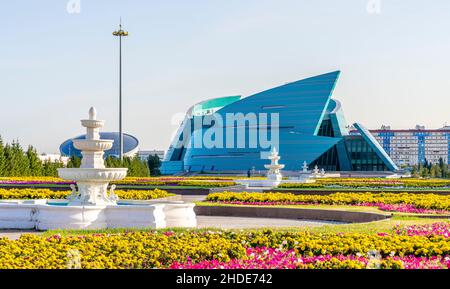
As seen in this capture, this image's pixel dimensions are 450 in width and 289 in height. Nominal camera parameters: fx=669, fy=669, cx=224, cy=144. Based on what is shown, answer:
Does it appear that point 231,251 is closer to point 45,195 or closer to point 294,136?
point 45,195

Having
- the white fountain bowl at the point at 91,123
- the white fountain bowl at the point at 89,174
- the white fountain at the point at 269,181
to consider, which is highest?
the white fountain bowl at the point at 91,123

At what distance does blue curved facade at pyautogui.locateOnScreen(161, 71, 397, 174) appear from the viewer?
89000mm

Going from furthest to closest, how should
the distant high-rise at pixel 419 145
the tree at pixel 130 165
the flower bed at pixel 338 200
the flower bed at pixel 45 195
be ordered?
the distant high-rise at pixel 419 145 < the tree at pixel 130 165 < the flower bed at pixel 45 195 < the flower bed at pixel 338 200

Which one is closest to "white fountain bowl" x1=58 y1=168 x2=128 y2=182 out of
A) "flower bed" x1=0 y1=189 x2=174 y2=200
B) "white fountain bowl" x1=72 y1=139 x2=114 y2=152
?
"white fountain bowl" x1=72 y1=139 x2=114 y2=152

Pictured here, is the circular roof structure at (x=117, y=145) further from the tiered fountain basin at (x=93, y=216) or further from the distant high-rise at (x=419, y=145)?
the tiered fountain basin at (x=93, y=216)

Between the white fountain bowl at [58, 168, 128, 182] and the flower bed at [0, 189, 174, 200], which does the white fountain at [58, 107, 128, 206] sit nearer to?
the white fountain bowl at [58, 168, 128, 182]

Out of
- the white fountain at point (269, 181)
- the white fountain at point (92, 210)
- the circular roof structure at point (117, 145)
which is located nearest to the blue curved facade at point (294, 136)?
the circular roof structure at point (117, 145)

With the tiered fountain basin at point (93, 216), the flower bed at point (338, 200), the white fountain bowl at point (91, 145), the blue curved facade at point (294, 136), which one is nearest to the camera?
the tiered fountain basin at point (93, 216)

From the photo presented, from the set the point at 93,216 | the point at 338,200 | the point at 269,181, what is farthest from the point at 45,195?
the point at 269,181

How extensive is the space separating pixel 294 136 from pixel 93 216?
75.9 meters

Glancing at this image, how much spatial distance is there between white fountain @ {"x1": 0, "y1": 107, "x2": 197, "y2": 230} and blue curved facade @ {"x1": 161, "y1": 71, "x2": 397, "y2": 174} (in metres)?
73.3

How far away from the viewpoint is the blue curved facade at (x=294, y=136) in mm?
89000

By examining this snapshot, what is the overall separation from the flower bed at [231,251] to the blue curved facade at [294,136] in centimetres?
7808

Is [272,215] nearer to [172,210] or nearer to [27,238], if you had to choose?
[172,210]
